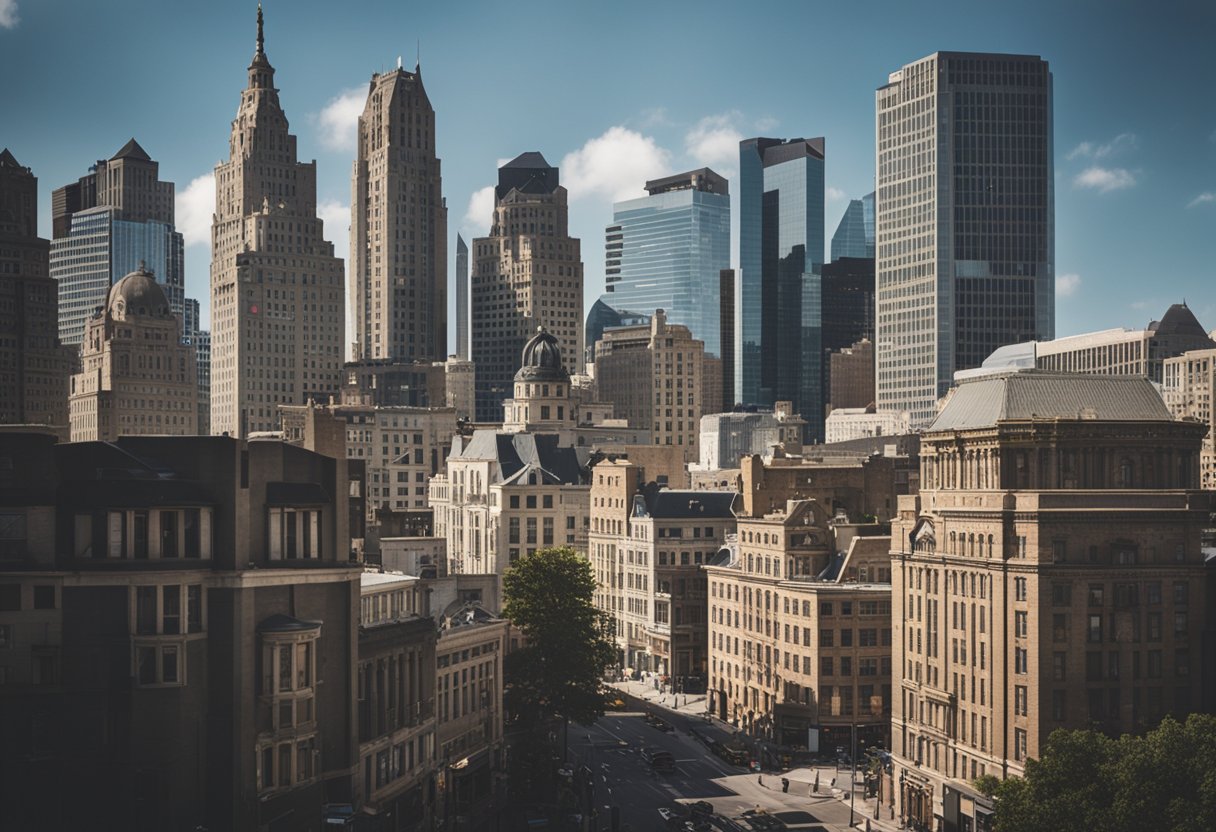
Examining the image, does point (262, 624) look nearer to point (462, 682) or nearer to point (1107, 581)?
point (462, 682)

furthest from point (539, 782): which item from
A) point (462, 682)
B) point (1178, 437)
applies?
point (1178, 437)

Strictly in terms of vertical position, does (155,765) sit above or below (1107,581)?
below

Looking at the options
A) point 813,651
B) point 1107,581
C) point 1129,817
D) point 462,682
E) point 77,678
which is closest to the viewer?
point 77,678

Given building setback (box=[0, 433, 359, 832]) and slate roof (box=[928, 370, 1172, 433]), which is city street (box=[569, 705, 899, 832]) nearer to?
slate roof (box=[928, 370, 1172, 433])

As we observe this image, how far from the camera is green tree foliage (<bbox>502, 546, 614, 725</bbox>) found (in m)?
167

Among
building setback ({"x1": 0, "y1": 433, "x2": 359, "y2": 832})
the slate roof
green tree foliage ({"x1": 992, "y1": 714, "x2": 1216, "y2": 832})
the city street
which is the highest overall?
the slate roof

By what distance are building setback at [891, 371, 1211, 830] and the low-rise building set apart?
2777 cm

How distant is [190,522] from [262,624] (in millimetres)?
8106

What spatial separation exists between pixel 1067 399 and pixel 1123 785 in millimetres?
37670

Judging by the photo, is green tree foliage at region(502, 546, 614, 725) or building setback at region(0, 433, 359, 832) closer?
building setback at region(0, 433, 359, 832)

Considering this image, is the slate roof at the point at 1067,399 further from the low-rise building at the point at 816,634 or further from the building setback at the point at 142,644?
the building setback at the point at 142,644

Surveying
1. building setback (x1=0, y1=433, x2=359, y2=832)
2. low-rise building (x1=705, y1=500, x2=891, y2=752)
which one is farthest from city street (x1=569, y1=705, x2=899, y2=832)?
building setback (x1=0, y1=433, x2=359, y2=832)

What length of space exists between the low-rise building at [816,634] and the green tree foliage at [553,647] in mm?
18929

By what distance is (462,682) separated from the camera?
5861 inches
